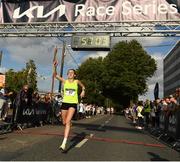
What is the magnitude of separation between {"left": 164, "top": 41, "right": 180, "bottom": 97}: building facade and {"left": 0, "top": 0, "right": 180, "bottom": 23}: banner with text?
99509 millimetres

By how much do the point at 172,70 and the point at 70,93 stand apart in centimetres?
12734

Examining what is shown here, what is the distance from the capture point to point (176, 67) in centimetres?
12556

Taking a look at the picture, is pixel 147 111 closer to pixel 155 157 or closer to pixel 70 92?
pixel 155 157

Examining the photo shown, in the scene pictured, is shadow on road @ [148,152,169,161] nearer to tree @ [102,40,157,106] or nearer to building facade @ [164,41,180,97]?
tree @ [102,40,157,106]

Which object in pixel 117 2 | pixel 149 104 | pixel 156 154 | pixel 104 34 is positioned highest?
pixel 117 2

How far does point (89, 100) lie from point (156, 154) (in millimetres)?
67926

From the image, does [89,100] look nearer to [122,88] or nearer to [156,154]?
[122,88]

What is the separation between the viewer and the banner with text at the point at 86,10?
1902cm

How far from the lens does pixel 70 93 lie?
9953 millimetres

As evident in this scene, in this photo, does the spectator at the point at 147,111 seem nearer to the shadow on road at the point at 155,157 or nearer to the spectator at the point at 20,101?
the spectator at the point at 20,101

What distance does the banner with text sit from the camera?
19.0 meters

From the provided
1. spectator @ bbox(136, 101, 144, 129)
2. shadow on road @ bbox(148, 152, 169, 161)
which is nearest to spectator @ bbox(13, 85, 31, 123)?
shadow on road @ bbox(148, 152, 169, 161)

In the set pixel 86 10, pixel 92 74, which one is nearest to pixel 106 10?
pixel 86 10

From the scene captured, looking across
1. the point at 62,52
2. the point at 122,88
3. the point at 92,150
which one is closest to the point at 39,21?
the point at 92,150
